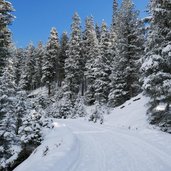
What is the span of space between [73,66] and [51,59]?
369 inches

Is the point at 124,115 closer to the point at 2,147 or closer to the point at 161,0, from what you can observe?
the point at 161,0

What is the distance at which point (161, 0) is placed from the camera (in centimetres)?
1873

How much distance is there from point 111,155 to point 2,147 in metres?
7.72

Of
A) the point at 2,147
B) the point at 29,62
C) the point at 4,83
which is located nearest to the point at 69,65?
the point at 29,62

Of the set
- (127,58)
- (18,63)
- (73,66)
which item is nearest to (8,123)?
(127,58)

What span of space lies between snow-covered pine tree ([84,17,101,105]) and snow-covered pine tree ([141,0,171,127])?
2567 cm

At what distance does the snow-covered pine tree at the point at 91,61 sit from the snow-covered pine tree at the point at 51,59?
730cm

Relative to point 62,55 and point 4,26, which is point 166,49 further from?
point 62,55

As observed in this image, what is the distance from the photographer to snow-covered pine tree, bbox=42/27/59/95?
59062 mm

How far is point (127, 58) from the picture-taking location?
114 ft

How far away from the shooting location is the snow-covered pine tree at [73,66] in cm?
5192

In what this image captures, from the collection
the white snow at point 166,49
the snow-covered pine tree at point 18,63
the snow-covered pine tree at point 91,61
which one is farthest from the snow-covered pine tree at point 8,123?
the snow-covered pine tree at point 18,63

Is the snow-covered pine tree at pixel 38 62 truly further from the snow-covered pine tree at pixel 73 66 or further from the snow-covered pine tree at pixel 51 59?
the snow-covered pine tree at pixel 73 66

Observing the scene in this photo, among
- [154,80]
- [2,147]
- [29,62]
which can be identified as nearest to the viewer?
[2,147]
